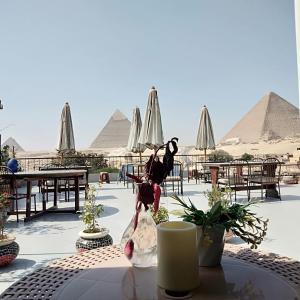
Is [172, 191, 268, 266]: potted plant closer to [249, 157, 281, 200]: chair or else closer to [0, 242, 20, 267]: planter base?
[0, 242, 20, 267]: planter base

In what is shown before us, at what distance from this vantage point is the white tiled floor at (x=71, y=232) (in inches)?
106

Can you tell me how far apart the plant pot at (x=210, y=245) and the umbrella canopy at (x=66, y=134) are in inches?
312

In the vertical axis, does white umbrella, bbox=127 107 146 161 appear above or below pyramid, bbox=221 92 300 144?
below

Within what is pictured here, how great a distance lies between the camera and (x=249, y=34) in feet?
31.4

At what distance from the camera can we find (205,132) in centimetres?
993

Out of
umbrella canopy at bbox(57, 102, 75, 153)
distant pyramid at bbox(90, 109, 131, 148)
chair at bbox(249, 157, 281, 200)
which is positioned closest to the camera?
chair at bbox(249, 157, 281, 200)

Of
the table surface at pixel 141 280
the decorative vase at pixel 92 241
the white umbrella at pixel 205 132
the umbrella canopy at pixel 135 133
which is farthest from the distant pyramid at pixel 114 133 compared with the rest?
the table surface at pixel 141 280

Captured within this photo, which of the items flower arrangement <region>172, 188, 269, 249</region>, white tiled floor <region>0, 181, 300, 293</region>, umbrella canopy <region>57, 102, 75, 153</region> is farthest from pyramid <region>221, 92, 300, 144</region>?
flower arrangement <region>172, 188, 269, 249</region>

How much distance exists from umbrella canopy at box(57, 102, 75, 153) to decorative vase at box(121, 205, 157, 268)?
782 cm

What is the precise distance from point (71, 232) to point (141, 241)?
3067 mm

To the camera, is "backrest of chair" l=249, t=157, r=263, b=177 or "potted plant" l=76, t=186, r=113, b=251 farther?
"backrest of chair" l=249, t=157, r=263, b=177

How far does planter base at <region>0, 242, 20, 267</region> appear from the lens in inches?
98.1

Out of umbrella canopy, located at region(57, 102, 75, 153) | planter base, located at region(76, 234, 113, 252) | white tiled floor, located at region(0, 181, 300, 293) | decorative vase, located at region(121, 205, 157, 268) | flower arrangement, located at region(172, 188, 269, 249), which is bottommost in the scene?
white tiled floor, located at region(0, 181, 300, 293)

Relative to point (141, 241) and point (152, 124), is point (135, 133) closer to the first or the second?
point (152, 124)
